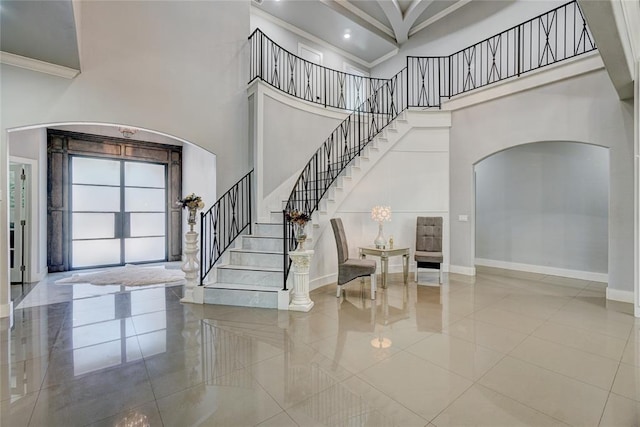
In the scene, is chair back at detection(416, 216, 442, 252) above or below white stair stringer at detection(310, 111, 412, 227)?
below

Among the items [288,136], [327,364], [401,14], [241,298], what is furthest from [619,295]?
[401,14]

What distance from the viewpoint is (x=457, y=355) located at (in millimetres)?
2691

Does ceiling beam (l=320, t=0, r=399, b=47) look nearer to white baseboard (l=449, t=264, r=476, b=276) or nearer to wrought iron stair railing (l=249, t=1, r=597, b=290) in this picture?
wrought iron stair railing (l=249, t=1, r=597, b=290)

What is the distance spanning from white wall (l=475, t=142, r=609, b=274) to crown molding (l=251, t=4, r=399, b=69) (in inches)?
181

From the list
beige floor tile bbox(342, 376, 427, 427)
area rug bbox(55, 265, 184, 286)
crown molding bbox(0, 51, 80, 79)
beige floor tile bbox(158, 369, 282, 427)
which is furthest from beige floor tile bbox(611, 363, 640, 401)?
crown molding bbox(0, 51, 80, 79)

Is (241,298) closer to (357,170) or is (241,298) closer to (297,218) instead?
(297,218)

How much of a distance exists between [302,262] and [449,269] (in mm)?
3797

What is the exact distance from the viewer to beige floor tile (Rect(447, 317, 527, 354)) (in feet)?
9.49

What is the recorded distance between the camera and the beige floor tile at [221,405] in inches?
73.2

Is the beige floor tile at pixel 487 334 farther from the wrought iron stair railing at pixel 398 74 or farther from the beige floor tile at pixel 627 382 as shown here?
the wrought iron stair railing at pixel 398 74

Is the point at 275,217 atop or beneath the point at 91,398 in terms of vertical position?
atop

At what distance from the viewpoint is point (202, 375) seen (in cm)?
238

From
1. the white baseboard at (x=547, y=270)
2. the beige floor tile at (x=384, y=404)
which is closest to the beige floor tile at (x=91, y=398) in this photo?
the beige floor tile at (x=384, y=404)

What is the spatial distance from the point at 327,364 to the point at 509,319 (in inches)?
99.0
